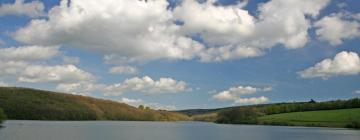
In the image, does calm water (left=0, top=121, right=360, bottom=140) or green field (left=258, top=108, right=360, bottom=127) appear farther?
green field (left=258, top=108, right=360, bottom=127)

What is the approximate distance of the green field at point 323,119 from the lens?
158850 millimetres

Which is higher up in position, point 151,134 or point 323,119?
point 323,119

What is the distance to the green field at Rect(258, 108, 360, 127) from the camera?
521ft

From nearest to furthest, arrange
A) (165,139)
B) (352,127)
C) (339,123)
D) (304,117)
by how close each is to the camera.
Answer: (165,139)
(352,127)
(339,123)
(304,117)

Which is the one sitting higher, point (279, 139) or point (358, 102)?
point (358, 102)

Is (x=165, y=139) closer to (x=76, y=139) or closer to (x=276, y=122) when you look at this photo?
(x=76, y=139)

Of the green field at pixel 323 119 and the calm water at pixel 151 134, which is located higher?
the green field at pixel 323 119

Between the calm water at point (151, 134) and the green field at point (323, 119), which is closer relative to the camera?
the calm water at point (151, 134)

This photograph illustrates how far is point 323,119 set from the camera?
171750 mm

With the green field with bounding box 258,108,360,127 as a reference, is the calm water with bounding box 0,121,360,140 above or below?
below

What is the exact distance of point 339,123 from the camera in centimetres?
15838

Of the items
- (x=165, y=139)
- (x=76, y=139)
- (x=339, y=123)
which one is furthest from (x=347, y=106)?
(x=76, y=139)

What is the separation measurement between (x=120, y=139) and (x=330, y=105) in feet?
467

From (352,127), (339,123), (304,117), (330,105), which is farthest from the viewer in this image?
(330,105)
